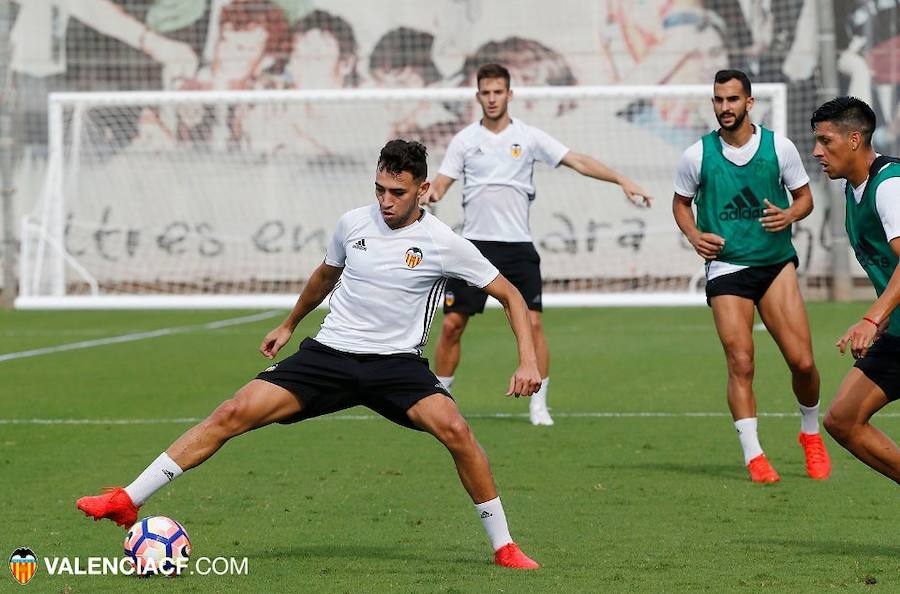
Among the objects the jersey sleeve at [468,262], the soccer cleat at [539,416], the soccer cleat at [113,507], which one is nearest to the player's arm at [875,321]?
the jersey sleeve at [468,262]

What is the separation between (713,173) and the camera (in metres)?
8.71

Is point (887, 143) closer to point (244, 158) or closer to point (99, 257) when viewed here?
point (244, 158)

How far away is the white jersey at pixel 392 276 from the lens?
256 inches

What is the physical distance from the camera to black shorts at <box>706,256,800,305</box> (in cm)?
866

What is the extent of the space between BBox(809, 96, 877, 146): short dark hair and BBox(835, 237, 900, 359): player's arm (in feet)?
1.96

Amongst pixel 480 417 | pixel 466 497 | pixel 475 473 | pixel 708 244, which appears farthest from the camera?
pixel 480 417

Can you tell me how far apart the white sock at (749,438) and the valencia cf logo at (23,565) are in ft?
13.2

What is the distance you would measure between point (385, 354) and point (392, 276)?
0.33 metres

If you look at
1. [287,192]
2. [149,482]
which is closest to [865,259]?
[149,482]

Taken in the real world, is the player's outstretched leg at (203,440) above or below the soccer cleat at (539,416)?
above

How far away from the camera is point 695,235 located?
8.66 meters

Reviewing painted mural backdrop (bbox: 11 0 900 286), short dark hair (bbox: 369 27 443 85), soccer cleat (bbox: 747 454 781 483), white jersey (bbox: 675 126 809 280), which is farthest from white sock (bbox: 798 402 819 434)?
short dark hair (bbox: 369 27 443 85)

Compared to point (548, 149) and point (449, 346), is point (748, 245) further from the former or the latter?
point (449, 346)

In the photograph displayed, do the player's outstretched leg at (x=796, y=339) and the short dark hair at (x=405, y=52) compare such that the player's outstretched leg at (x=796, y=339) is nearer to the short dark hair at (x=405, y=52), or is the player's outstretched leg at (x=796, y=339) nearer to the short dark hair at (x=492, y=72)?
the short dark hair at (x=492, y=72)
